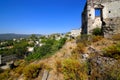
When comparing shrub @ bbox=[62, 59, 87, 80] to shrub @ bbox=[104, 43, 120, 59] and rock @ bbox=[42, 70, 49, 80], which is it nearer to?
rock @ bbox=[42, 70, 49, 80]

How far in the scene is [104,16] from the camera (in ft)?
62.6

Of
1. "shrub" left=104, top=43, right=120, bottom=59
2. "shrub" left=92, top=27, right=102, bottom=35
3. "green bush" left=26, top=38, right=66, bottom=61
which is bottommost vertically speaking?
"green bush" left=26, top=38, right=66, bottom=61

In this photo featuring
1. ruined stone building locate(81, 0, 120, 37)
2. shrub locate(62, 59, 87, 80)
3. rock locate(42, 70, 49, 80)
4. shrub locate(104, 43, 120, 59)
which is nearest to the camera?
shrub locate(104, 43, 120, 59)

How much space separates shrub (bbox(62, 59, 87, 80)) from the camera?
36.9ft

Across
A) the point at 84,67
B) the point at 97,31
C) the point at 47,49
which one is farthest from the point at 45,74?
the point at 47,49

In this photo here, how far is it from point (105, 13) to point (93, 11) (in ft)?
4.90

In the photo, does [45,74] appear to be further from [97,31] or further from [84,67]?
[97,31]

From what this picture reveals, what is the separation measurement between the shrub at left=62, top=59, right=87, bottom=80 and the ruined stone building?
7860 mm

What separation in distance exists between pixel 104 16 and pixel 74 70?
9722 mm

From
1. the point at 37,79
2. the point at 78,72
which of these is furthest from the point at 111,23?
the point at 37,79

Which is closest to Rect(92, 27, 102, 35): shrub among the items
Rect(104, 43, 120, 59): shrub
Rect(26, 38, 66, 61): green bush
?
Rect(104, 43, 120, 59): shrub

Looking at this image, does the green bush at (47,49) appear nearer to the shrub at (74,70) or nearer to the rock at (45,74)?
the rock at (45,74)

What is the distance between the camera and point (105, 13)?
19031mm

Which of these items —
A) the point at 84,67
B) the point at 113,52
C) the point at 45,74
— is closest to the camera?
the point at 113,52
